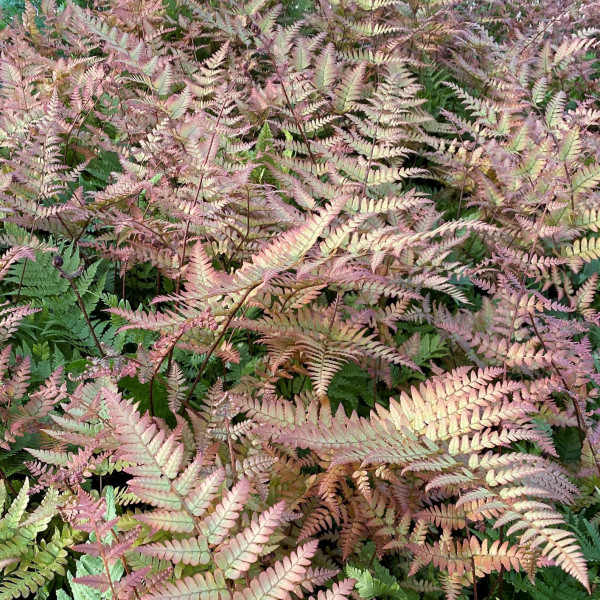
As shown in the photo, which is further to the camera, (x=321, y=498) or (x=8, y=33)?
(x=8, y=33)

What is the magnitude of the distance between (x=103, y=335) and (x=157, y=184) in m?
0.73

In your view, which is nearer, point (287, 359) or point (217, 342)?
point (217, 342)

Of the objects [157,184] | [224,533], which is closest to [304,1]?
[157,184]

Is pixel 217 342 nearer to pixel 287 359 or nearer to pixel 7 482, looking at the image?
pixel 287 359

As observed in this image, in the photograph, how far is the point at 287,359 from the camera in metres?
1.95

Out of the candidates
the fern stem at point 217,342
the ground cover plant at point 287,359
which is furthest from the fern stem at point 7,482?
the fern stem at point 217,342

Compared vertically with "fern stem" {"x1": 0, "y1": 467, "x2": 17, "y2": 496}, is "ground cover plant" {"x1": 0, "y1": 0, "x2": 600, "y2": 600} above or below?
above

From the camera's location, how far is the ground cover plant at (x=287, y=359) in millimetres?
1369

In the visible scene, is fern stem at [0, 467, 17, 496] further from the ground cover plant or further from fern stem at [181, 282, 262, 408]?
fern stem at [181, 282, 262, 408]

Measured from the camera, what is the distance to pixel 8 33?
11.3ft

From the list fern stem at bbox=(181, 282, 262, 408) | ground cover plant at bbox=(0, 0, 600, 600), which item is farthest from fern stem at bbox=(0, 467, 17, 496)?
fern stem at bbox=(181, 282, 262, 408)

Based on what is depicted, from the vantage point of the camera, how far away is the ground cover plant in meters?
1.37

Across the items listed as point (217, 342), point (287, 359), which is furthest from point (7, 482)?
point (287, 359)

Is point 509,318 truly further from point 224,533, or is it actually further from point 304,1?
point 304,1
